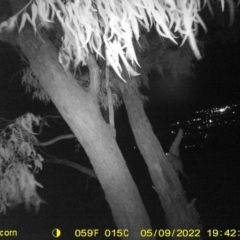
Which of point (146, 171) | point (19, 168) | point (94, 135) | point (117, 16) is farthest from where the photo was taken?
point (146, 171)

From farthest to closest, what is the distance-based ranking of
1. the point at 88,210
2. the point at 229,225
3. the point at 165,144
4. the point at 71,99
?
the point at 165,144 < the point at 88,210 < the point at 229,225 < the point at 71,99

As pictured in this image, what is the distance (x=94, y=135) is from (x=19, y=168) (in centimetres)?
162

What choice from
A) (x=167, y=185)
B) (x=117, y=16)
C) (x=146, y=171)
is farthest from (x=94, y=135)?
(x=146, y=171)

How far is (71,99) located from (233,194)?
35.5 ft

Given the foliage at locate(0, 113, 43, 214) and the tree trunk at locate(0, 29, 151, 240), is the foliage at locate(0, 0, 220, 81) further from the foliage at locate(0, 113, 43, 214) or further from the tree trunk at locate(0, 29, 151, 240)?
the foliage at locate(0, 113, 43, 214)

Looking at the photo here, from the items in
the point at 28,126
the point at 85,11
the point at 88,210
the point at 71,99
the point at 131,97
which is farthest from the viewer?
the point at 88,210

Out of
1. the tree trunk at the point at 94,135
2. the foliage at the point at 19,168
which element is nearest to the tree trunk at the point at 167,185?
the foliage at the point at 19,168

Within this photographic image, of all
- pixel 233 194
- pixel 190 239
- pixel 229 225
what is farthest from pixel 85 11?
pixel 233 194

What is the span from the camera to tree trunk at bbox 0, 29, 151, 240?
2.88 m

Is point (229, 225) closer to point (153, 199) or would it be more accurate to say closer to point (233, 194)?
point (233, 194)

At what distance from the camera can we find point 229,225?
1007cm

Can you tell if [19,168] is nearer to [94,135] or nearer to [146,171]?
[94,135]

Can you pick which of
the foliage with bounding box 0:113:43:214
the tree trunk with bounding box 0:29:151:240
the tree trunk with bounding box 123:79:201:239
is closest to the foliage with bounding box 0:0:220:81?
the tree trunk with bounding box 0:29:151:240

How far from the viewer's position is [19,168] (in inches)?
165
